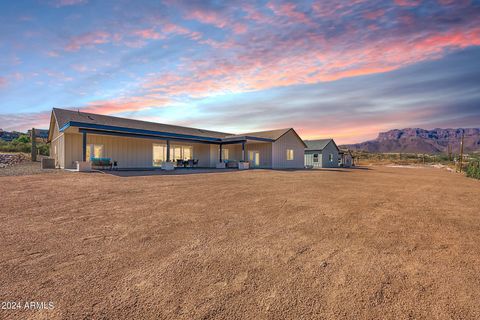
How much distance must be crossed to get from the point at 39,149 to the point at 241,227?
133 feet

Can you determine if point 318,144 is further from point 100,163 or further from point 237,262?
point 237,262

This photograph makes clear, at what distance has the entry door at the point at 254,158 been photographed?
27.7m

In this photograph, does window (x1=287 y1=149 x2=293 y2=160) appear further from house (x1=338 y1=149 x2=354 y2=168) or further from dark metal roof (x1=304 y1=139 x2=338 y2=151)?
house (x1=338 y1=149 x2=354 y2=168)

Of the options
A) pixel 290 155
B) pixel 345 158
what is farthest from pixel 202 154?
pixel 345 158

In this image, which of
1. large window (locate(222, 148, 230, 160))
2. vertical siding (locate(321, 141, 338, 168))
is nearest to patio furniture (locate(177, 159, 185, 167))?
large window (locate(222, 148, 230, 160))

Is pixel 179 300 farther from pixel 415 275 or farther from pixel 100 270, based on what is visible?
pixel 415 275

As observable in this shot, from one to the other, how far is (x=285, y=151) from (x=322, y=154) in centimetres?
1079

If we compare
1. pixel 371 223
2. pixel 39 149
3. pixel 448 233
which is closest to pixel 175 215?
pixel 371 223

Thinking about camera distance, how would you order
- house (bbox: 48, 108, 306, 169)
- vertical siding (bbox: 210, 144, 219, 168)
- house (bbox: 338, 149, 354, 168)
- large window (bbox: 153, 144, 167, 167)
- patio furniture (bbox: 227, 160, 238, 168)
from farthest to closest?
1. house (bbox: 338, 149, 354, 168)
2. vertical siding (bbox: 210, 144, 219, 168)
3. patio furniture (bbox: 227, 160, 238, 168)
4. large window (bbox: 153, 144, 167, 167)
5. house (bbox: 48, 108, 306, 169)

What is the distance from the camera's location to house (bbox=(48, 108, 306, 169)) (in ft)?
58.1

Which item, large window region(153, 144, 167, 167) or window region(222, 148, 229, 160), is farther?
window region(222, 148, 229, 160)

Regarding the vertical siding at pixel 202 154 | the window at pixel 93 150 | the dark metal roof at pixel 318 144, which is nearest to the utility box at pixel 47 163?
the window at pixel 93 150

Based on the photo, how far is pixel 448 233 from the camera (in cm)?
479

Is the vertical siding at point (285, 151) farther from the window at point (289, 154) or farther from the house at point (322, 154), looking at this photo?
the house at point (322, 154)
